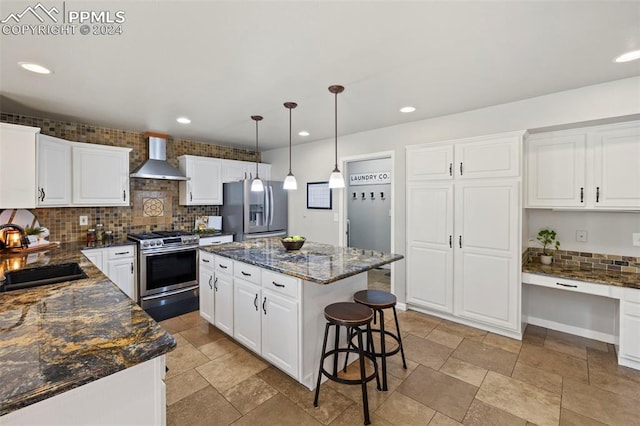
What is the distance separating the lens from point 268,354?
7.97 ft

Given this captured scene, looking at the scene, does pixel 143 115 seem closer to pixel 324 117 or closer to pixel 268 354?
pixel 324 117

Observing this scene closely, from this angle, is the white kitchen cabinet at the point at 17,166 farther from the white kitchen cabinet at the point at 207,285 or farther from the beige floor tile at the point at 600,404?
the beige floor tile at the point at 600,404

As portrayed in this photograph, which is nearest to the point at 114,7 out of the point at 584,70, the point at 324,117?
the point at 324,117

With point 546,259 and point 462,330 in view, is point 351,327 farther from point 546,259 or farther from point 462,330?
point 546,259

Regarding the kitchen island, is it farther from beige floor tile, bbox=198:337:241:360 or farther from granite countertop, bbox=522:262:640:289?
granite countertop, bbox=522:262:640:289

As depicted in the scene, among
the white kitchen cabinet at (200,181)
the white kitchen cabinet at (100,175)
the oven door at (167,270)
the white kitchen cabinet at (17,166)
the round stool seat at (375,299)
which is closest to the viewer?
the round stool seat at (375,299)

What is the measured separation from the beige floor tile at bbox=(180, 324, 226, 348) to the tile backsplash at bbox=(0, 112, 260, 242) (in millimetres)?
1913

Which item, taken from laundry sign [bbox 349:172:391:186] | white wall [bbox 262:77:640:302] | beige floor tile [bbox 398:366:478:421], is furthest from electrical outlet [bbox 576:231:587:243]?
laundry sign [bbox 349:172:391:186]

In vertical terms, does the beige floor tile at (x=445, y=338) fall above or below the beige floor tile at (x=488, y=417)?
above

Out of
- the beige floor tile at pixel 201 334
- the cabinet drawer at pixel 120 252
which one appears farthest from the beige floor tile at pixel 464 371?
the cabinet drawer at pixel 120 252

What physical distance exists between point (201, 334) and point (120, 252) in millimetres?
1525

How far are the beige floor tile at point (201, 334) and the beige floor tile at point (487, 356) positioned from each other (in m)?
2.39

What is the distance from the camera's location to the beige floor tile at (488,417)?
73.6 inches

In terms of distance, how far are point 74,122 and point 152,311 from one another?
2578 millimetres
